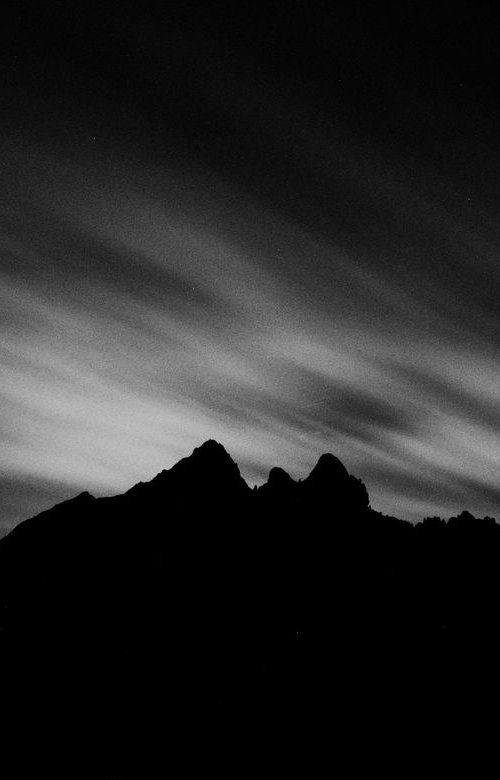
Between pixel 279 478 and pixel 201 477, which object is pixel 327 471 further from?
pixel 201 477

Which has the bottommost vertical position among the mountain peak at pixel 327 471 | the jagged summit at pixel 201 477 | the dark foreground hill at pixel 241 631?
the dark foreground hill at pixel 241 631

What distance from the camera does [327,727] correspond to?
5291 cm

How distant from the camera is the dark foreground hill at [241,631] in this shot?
53.2 m

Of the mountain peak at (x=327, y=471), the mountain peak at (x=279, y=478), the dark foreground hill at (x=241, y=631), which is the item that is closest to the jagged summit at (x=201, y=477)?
the dark foreground hill at (x=241, y=631)

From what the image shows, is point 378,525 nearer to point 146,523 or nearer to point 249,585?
point 249,585

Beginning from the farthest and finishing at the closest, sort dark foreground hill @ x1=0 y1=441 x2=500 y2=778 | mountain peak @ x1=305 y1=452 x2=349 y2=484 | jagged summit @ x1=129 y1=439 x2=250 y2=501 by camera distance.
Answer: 1. jagged summit @ x1=129 y1=439 x2=250 y2=501
2. mountain peak @ x1=305 y1=452 x2=349 y2=484
3. dark foreground hill @ x1=0 y1=441 x2=500 y2=778

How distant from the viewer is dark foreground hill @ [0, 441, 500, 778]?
53.2 meters

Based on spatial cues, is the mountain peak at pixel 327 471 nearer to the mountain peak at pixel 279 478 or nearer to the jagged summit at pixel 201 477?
the mountain peak at pixel 279 478

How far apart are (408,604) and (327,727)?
20.9 meters

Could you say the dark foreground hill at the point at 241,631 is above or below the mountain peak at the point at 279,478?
below

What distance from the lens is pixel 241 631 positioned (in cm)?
7500

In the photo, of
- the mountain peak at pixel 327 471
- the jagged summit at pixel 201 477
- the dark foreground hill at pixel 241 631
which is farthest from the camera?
the jagged summit at pixel 201 477

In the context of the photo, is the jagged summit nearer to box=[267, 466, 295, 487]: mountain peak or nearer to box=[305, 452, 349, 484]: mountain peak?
box=[267, 466, 295, 487]: mountain peak

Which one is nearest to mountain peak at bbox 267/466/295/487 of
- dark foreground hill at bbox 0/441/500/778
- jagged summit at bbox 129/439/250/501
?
dark foreground hill at bbox 0/441/500/778
